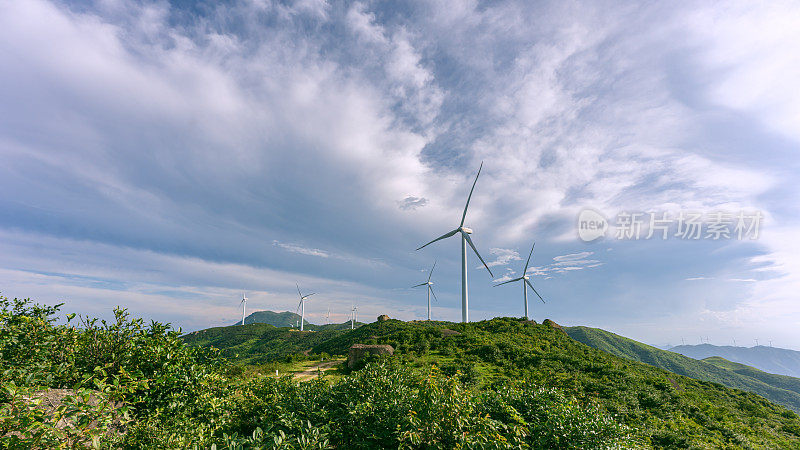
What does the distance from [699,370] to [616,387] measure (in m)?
175

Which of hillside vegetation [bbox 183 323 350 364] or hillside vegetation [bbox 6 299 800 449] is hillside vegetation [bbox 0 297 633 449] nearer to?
hillside vegetation [bbox 6 299 800 449]

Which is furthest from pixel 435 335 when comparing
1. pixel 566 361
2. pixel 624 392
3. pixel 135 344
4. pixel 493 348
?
pixel 135 344

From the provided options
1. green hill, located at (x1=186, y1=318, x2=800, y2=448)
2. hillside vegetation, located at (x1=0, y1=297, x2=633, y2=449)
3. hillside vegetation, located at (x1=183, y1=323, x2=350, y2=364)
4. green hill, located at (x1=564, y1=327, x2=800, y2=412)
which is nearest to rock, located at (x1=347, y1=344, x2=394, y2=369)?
green hill, located at (x1=186, y1=318, x2=800, y2=448)

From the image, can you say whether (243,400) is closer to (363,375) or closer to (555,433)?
(363,375)

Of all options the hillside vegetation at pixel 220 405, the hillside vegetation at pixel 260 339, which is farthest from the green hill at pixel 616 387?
the hillside vegetation at pixel 260 339

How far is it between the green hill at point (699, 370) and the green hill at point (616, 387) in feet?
425

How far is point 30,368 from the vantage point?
27.5 ft

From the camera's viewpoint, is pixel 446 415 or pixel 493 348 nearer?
pixel 446 415

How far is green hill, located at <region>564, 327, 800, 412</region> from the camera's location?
133 meters

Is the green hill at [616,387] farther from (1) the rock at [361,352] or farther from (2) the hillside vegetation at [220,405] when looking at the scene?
(2) the hillside vegetation at [220,405]

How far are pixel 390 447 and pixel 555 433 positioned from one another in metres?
4.10

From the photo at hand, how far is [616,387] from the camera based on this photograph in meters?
25.3

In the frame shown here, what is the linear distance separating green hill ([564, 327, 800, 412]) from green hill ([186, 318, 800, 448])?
129 meters

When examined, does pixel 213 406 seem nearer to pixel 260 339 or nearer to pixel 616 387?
pixel 616 387
